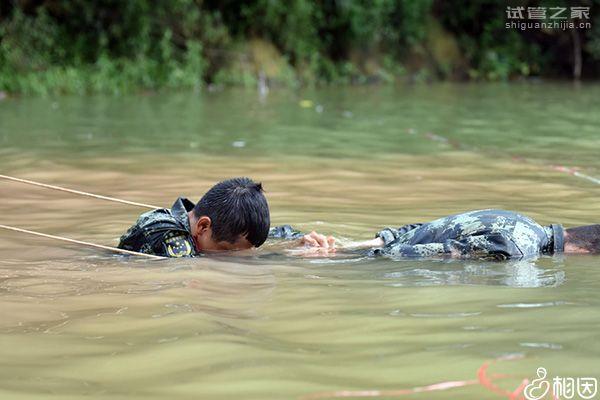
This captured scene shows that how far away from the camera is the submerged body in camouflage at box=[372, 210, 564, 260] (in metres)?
4.84

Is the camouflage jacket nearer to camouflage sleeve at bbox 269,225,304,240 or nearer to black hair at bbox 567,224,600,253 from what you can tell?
camouflage sleeve at bbox 269,225,304,240

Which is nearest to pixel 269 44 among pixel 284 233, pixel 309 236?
pixel 284 233

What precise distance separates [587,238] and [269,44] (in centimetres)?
1803

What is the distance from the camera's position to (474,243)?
16.0 ft

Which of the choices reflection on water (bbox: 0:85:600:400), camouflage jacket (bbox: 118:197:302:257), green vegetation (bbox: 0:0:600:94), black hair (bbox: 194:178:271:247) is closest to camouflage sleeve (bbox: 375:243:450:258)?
reflection on water (bbox: 0:85:600:400)

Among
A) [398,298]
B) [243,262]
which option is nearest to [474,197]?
[243,262]

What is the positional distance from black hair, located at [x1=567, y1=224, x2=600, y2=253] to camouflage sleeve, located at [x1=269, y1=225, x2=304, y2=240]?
1.45m

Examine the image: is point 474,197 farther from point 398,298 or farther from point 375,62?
point 375,62

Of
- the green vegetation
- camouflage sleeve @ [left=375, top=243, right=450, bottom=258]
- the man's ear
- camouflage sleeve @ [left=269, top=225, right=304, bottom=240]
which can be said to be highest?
the green vegetation

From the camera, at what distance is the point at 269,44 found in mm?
22453

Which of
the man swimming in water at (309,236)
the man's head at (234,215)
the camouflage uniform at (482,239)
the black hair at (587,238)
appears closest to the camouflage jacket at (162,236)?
the man swimming in water at (309,236)

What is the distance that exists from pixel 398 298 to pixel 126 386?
1395 mm

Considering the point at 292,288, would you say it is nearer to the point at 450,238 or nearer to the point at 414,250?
the point at 414,250

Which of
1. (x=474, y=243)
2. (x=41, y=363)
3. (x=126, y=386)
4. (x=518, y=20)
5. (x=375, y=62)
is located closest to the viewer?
(x=126, y=386)
